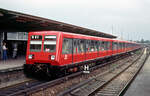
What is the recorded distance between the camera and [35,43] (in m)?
10.8

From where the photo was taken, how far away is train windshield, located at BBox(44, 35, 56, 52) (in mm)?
10105

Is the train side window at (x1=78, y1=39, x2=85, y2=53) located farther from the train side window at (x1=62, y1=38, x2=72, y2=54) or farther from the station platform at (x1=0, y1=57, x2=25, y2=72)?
the station platform at (x1=0, y1=57, x2=25, y2=72)

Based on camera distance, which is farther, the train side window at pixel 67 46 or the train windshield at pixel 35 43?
the train windshield at pixel 35 43

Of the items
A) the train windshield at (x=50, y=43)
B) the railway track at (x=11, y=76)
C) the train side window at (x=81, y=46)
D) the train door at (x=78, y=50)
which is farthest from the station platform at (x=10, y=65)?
the train side window at (x=81, y=46)

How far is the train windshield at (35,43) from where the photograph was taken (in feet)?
34.9

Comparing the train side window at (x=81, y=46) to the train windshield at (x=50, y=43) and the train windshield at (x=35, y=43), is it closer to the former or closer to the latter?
the train windshield at (x=50, y=43)

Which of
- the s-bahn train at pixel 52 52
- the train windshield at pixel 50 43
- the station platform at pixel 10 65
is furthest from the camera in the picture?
the station platform at pixel 10 65

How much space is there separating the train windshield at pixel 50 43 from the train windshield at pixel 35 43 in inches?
16.5

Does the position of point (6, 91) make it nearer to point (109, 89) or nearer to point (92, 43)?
point (109, 89)

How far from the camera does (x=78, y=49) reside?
12117mm

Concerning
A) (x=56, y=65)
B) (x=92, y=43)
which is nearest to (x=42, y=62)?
(x=56, y=65)

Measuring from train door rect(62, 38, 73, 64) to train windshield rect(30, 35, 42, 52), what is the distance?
1439 mm

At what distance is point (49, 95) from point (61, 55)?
9.39 ft

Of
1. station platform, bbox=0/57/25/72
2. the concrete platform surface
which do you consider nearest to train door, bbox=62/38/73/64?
station platform, bbox=0/57/25/72
